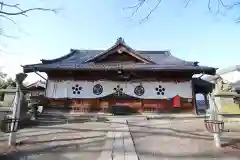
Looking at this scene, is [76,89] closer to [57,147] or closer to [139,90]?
[139,90]

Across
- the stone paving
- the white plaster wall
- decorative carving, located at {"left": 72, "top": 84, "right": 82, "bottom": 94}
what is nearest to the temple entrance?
the white plaster wall

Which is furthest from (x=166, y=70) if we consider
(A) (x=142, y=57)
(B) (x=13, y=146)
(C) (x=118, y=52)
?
(B) (x=13, y=146)

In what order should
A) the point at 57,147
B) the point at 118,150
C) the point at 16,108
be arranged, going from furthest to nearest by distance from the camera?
the point at 16,108 → the point at 57,147 → the point at 118,150

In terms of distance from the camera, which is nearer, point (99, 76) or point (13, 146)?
point (13, 146)

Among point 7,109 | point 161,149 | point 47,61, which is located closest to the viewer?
point 161,149

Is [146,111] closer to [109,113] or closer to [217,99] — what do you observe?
[109,113]

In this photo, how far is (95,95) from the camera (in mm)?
15391

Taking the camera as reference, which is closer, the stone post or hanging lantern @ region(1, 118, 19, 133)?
hanging lantern @ region(1, 118, 19, 133)

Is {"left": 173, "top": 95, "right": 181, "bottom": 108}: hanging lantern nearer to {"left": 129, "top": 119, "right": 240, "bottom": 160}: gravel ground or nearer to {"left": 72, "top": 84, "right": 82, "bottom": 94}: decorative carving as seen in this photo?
{"left": 72, "top": 84, "right": 82, "bottom": 94}: decorative carving

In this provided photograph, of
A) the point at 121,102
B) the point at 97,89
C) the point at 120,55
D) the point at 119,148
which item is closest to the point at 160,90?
the point at 121,102

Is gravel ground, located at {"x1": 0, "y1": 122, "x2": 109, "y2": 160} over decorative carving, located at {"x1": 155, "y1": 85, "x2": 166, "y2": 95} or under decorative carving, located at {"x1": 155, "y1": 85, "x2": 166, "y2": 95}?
under

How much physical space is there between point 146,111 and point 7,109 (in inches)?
359

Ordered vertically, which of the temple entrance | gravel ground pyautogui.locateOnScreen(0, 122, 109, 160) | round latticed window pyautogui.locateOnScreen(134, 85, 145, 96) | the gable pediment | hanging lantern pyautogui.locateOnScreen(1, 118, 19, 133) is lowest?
gravel ground pyautogui.locateOnScreen(0, 122, 109, 160)

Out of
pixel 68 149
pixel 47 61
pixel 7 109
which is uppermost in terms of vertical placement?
pixel 47 61
